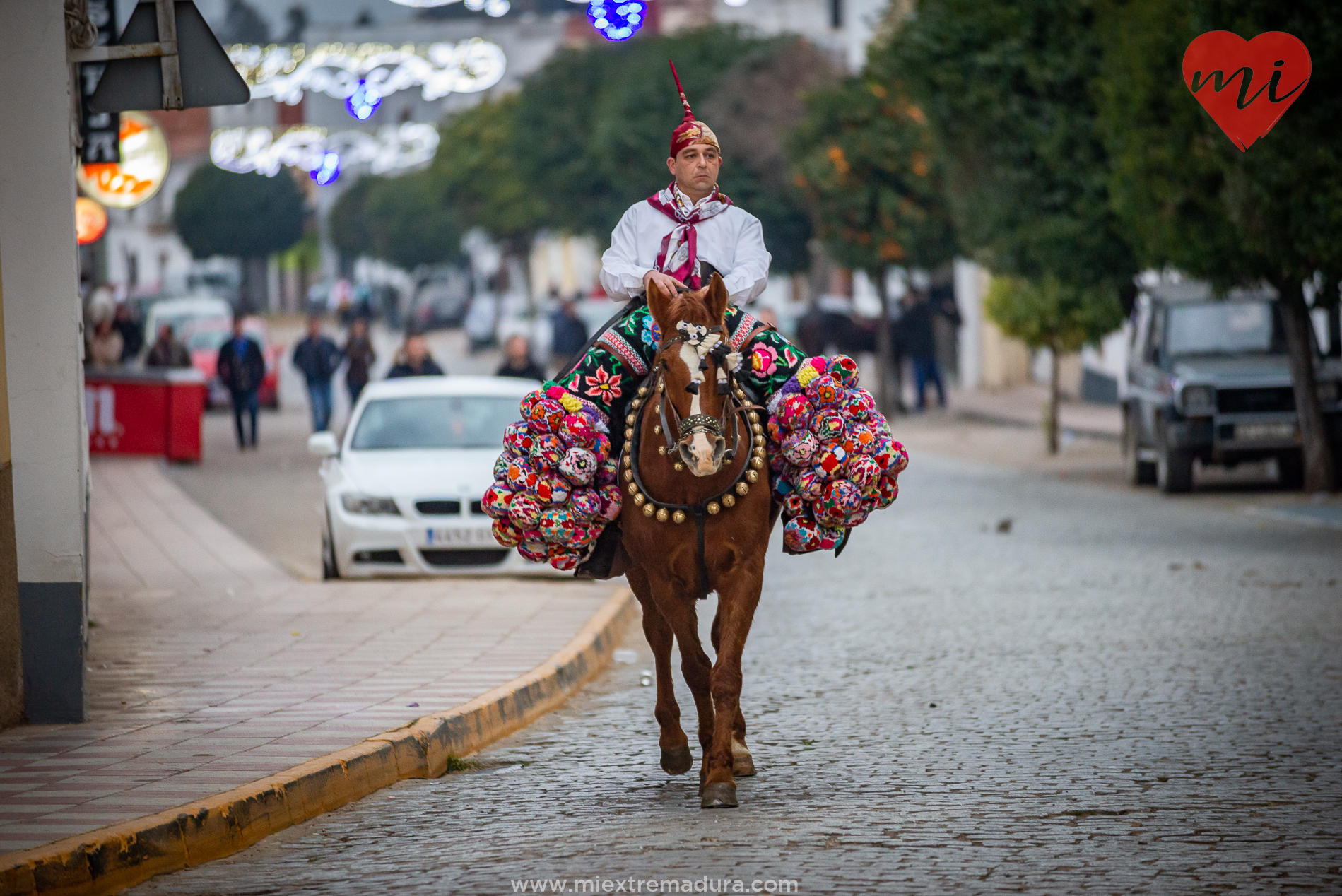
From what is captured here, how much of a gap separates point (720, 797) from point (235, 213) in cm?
6664

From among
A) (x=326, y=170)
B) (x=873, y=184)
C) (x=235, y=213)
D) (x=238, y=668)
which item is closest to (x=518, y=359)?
(x=326, y=170)

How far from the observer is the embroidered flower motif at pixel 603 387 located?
737 centimetres

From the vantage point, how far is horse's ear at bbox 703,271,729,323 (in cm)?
672

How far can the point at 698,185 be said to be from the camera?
24.2ft

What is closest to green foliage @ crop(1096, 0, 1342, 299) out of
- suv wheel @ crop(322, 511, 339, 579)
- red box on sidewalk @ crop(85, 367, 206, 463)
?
suv wheel @ crop(322, 511, 339, 579)

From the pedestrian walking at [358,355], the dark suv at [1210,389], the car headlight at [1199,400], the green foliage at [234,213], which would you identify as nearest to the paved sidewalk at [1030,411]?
the dark suv at [1210,389]

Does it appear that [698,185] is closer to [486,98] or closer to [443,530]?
[443,530]

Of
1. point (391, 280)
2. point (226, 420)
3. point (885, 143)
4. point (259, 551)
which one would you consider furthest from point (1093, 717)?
point (391, 280)

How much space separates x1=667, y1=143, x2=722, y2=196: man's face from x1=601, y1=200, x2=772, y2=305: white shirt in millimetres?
131

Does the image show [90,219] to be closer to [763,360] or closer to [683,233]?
[683,233]

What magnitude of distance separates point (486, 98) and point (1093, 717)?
7292 centimetres

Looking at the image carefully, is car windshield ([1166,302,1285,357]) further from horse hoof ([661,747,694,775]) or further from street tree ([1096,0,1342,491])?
horse hoof ([661,747,694,775])

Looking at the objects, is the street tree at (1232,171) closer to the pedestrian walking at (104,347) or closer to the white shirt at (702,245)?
the white shirt at (702,245)

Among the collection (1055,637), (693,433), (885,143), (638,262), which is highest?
(885,143)
